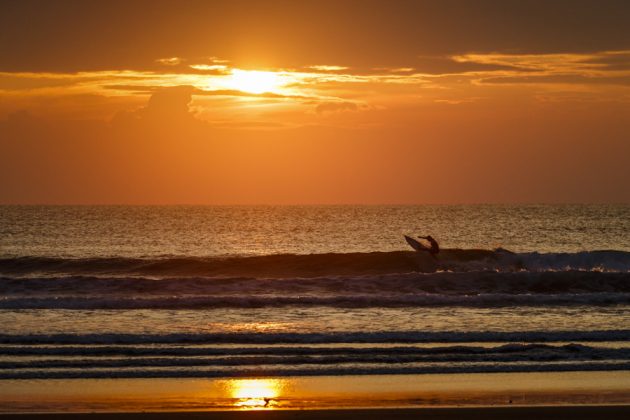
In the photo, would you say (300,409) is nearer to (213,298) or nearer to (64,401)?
(64,401)

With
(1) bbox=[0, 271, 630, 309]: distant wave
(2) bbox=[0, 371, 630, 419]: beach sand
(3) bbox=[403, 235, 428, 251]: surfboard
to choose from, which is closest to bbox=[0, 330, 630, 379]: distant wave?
(2) bbox=[0, 371, 630, 419]: beach sand

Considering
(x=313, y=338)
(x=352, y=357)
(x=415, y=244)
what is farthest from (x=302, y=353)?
(x=415, y=244)

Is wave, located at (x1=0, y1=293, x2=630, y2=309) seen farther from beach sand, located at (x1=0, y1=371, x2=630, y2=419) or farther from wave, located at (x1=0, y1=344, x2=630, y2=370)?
beach sand, located at (x1=0, y1=371, x2=630, y2=419)

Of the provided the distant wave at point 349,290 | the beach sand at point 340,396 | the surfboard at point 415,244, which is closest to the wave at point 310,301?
the distant wave at point 349,290

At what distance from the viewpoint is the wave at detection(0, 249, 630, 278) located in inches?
1626

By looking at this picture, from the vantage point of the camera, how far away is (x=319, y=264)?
43156 millimetres

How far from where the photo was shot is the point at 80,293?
101ft

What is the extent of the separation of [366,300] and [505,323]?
18.7 feet

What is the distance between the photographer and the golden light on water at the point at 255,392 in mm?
12391

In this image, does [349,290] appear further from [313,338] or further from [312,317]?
[313,338]

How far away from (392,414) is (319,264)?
31.6 metres

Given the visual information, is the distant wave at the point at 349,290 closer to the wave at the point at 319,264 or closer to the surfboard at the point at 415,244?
the wave at the point at 319,264

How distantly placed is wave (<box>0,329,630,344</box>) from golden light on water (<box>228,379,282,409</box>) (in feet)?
12.7

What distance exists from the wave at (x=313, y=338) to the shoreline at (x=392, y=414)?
5.90m
